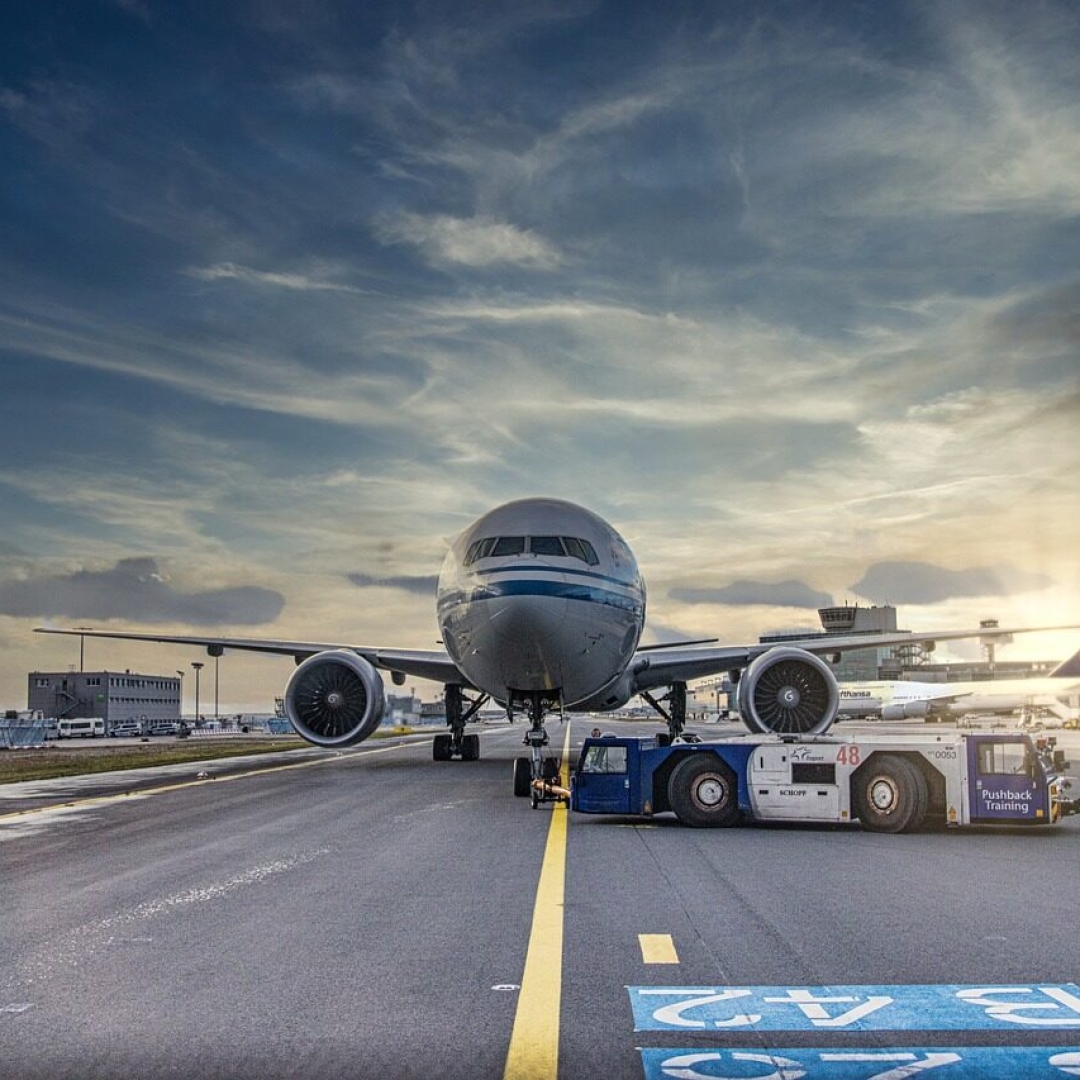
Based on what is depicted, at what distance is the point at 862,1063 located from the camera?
16.9ft

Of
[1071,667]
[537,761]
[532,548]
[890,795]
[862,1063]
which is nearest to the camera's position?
[862,1063]

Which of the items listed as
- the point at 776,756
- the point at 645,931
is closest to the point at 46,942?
the point at 645,931

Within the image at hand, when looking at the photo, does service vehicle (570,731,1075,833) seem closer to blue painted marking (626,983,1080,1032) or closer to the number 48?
the number 48

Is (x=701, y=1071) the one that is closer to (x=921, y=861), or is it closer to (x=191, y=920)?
(x=191, y=920)

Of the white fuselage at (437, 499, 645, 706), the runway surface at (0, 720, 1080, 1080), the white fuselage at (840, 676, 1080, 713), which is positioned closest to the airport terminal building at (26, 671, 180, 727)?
the white fuselage at (840, 676, 1080, 713)

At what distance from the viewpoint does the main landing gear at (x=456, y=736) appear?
30047 mm

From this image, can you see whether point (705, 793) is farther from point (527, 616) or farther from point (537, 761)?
point (527, 616)

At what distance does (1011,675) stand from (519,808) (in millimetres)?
154776

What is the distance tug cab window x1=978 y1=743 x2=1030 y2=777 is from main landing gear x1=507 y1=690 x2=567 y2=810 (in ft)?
20.4

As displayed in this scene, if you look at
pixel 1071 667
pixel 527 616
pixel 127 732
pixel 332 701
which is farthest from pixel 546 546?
pixel 127 732

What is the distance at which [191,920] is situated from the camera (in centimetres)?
874

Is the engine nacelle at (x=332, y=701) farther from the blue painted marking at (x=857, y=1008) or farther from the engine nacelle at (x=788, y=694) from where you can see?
the blue painted marking at (x=857, y=1008)

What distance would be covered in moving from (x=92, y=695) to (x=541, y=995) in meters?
144

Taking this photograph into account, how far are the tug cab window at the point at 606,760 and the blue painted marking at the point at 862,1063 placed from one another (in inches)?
422
